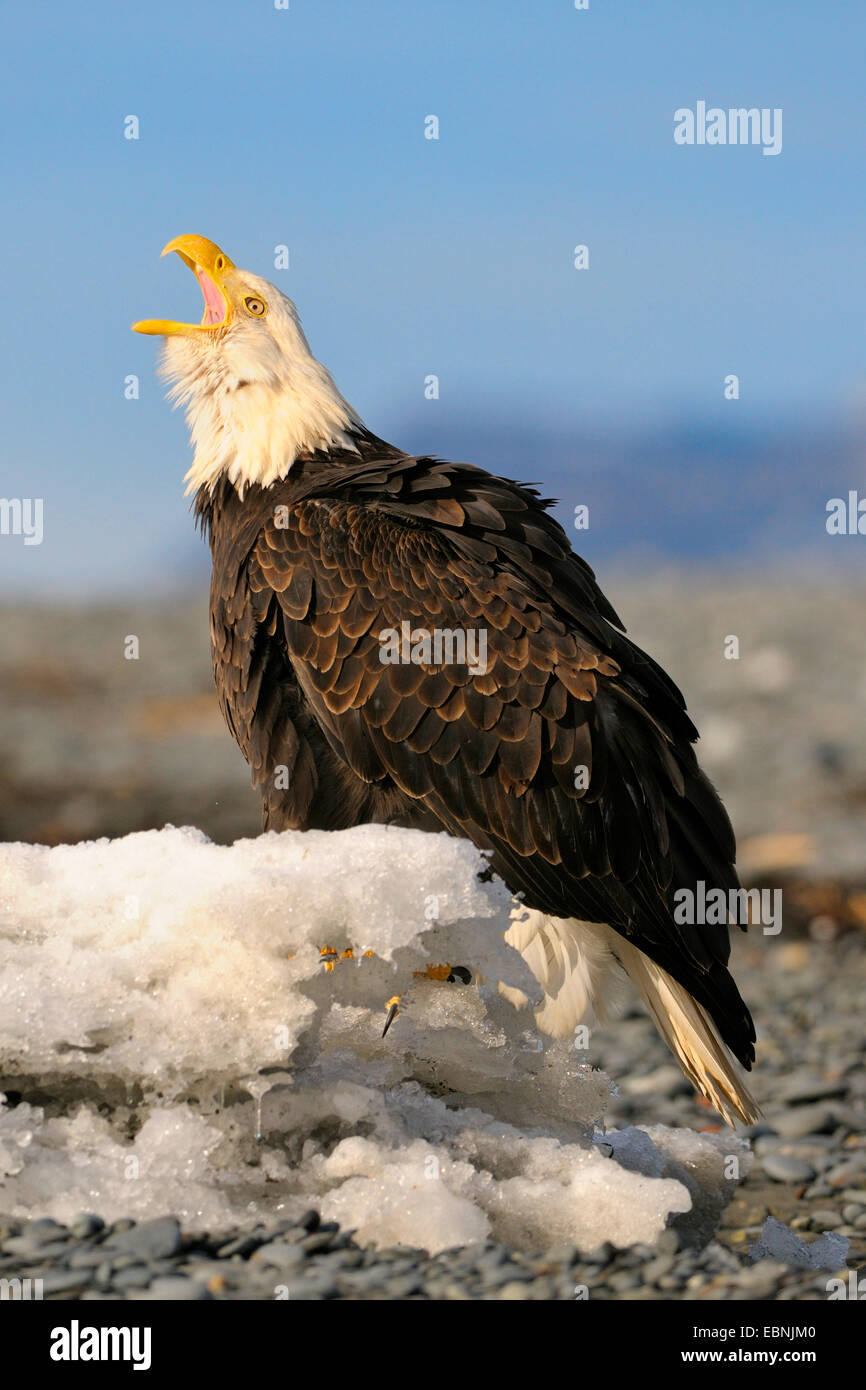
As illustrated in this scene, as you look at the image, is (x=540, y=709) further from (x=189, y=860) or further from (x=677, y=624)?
(x=677, y=624)

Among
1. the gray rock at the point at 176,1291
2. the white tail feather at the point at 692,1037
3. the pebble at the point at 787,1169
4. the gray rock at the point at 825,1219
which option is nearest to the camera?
the gray rock at the point at 176,1291

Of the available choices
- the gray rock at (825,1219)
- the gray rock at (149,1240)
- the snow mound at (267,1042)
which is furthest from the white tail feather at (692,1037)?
the gray rock at (149,1240)

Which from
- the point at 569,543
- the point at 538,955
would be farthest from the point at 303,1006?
the point at 569,543

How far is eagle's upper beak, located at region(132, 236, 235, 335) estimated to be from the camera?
695 centimetres

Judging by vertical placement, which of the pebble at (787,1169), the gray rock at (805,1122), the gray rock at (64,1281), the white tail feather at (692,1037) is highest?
the white tail feather at (692,1037)

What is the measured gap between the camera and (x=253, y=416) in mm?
6781

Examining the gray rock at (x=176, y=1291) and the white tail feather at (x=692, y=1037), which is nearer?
the gray rock at (x=176, y=1291)

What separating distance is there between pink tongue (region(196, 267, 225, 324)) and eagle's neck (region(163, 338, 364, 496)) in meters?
0.21

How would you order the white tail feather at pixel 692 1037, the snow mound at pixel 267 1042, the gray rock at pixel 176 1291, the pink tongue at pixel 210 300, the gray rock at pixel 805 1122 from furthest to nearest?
the gray rock at pixel 805 1122 → the pink tongue at pixel 210 300 → the white tail feather at pixel 692 1037 → the snow mound at pixel 267 1042 → the gray rock at pixel 176 1291

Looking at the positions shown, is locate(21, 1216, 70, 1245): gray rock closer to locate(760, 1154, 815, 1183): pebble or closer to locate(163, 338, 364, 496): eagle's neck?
locate(163, 338, 364, 496): eagle's neck

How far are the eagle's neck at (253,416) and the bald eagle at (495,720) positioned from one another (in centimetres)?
25

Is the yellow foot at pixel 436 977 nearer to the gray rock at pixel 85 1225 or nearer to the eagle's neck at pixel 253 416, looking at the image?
the gray rock at pixel 85 1225

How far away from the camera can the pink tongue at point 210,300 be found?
7.02 metres

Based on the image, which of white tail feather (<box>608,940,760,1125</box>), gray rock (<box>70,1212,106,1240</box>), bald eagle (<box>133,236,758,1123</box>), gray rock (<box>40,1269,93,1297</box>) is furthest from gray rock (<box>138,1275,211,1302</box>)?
white tail feather (<box>608,940,760,1125</box>)
